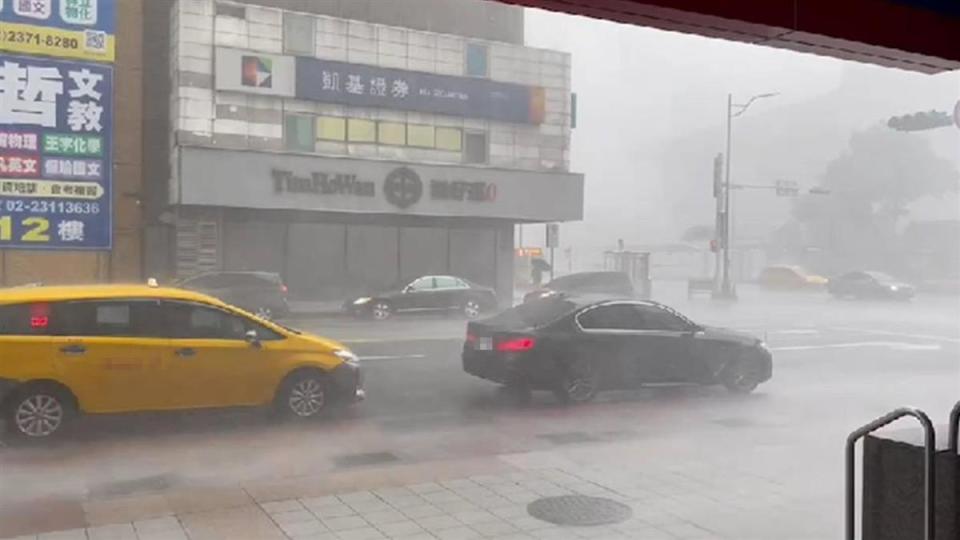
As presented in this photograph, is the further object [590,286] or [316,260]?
[590,286]

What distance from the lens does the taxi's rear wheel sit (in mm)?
5152

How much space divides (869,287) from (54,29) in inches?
356

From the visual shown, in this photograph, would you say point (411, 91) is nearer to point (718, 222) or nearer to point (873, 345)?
point (718, 222)

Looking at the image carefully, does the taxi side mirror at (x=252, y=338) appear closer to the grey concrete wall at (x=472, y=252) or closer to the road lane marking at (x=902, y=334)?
the grey concrete wall at (x=472, y=252)

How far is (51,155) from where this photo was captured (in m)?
4.75

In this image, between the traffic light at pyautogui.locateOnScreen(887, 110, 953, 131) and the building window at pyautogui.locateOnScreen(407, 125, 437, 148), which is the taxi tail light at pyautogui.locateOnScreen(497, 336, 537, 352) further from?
the traffic light at pyautogui.locateOnScreen(887, 110, 953, 131)

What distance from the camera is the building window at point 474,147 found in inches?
242

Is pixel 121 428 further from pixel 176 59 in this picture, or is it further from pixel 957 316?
pixel 957 316

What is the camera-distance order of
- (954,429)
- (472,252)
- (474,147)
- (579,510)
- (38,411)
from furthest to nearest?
1. (472,252)
2. (474,147)
3. (38,411)
4. (579,510)
5. (954,429)

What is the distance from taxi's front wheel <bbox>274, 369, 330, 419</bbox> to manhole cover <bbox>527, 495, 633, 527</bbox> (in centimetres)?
224

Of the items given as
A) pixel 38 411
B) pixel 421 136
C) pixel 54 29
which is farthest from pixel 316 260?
pixel 54 29

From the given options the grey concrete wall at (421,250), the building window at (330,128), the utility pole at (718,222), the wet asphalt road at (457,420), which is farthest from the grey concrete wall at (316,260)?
the utility pole at (718,222)

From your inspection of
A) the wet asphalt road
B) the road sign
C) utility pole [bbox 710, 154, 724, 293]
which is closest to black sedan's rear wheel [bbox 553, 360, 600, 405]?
the wet asphalt road

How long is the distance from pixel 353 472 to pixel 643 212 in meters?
3.81
